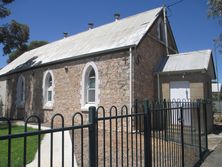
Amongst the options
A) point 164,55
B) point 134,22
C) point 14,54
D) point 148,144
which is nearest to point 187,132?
point 148,144

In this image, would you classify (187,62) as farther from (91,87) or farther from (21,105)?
(21,105)

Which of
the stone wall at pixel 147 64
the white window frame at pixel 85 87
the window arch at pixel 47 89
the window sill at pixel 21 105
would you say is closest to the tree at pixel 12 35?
the window sill at pixel 21 105

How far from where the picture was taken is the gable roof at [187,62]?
42.1 ft

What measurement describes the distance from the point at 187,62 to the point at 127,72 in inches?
149

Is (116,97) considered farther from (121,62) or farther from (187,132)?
(187,132)

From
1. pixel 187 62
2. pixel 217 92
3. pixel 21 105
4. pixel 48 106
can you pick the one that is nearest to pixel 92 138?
pixel 187 62

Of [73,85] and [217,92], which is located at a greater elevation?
[73,85]

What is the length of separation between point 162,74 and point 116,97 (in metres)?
3.28

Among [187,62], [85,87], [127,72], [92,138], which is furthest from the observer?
[85,87]

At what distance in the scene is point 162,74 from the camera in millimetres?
13938

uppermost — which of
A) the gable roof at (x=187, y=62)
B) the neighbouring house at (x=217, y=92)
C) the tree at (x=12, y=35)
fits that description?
the tree at (x=12, y=35)

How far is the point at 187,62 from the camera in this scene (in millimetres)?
13609

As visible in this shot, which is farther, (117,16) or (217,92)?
→ (217,92)

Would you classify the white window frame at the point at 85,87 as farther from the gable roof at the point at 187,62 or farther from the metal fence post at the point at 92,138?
the metal fence post at the point at 92,138
